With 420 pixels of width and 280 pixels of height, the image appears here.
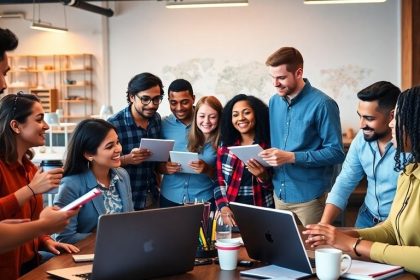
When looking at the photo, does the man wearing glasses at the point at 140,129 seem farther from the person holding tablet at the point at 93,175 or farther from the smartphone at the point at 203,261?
the smartphone at the point at 203,261

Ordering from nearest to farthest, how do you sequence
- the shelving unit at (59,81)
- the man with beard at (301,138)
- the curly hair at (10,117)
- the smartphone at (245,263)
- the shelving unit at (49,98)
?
the smartphone at (245,263)
the curly hair at (10,117)
the man with beard at (301,138)
the shelving unit at (59,81)
the shelving unit at (49,98)

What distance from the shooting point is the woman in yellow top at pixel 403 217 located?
1991mm

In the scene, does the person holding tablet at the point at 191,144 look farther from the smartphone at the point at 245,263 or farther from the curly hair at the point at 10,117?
the smartphone at the point at 245,263

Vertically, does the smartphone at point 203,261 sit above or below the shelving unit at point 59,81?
below

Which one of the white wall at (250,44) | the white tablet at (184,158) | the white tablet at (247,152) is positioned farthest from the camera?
the white wall at (250,44)

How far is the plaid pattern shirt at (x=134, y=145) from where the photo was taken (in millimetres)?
3549

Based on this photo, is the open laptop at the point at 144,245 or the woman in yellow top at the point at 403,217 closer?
the open laptop at the point at 144,245

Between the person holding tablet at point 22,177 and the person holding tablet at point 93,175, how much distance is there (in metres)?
0.15

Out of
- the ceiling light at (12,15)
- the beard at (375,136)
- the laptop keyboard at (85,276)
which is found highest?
the ceiling light at (12,15)

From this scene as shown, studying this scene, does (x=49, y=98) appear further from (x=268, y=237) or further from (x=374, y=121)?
(x=268, y=237)

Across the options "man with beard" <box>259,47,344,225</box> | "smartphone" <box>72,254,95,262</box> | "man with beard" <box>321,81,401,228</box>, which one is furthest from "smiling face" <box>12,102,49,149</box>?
"man with beard" <box>321,81,401,228</box>

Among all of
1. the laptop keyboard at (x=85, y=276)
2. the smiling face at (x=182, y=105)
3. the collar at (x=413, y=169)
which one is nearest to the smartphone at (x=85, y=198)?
the laptop keyboard at (x=85, y=276)

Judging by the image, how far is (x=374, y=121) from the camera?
2.66m

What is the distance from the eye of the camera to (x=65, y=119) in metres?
11.3
